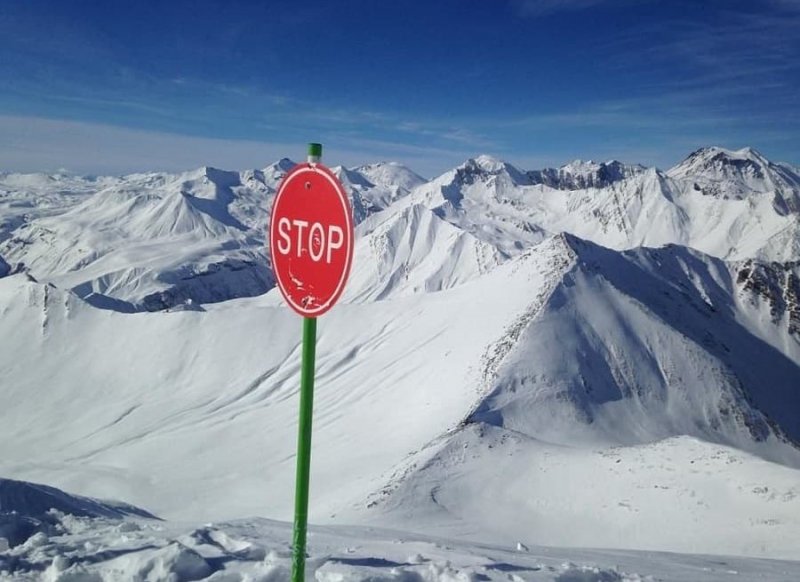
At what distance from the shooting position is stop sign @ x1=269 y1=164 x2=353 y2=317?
4516mm

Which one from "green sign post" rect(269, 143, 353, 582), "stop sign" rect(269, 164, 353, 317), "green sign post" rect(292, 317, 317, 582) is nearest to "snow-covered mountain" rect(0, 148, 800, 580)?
"green sign post" rect(292, 317, 317, 582)

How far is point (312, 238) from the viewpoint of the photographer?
15.4 feet

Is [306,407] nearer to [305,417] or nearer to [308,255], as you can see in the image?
[305,417]

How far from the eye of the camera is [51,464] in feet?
164

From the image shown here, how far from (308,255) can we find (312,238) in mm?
140

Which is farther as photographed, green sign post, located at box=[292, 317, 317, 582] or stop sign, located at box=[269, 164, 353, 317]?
green sign post, located at box=[292, 317, 317, 582]

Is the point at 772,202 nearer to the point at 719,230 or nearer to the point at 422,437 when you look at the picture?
the point at 719,230

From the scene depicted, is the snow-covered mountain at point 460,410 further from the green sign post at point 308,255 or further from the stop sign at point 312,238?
the stop sign at point 312,238

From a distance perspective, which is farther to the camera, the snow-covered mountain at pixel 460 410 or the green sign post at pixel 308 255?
the snow-covered mountain at pixel 460 410

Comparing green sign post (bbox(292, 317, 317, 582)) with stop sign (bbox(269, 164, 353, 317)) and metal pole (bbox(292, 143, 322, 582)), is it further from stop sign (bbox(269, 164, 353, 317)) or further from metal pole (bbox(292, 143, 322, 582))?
stop sign (bbox(269, 164, 353, 317))

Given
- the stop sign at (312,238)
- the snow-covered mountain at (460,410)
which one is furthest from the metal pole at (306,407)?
the snow-covered mountain at (460,410)

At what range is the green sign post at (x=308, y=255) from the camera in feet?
14.9

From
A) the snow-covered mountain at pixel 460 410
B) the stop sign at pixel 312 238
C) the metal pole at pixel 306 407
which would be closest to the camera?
the stop sign at pixel 312 238

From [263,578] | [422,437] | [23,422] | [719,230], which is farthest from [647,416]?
[719,230]
